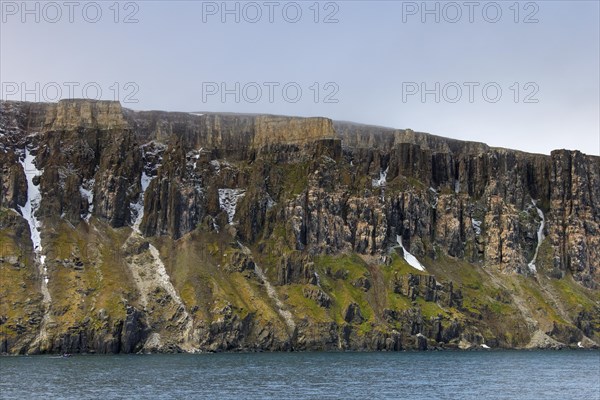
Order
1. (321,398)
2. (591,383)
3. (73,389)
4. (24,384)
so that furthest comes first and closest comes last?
1. (591,383)
2. (24,384)
3. (73,389)
4. (321,398)

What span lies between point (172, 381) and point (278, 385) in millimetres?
21595

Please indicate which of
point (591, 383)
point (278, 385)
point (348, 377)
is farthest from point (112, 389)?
point (591, 383)

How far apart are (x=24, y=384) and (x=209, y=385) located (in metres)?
34.3

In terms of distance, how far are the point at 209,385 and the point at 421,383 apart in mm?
41712

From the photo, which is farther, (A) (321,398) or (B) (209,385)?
(B) (209,385)

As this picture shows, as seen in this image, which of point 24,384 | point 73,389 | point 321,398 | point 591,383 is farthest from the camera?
point 591,383

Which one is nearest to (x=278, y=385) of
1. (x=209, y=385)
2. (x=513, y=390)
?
(x=209, y=385)

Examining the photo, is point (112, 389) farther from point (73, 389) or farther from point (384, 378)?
point (384, 378)

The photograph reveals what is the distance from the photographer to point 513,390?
15775 centimetres

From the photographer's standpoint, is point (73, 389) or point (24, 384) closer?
point (73, 389)

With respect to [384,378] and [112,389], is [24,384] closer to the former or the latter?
[112,389]

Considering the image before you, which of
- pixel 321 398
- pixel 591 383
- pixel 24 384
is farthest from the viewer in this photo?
pixel 591 383

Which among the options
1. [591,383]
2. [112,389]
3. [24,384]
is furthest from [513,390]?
[24,384]

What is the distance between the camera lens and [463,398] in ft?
474
